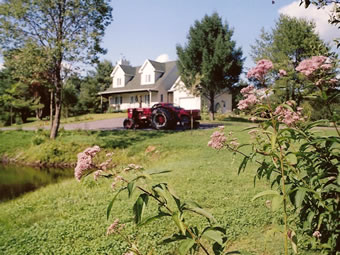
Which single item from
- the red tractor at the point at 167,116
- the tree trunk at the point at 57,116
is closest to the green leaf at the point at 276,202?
the red tractor at the point at 167,116

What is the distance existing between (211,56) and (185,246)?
22.5 m

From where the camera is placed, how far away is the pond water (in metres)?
8.59

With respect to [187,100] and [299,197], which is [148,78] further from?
[299,197]

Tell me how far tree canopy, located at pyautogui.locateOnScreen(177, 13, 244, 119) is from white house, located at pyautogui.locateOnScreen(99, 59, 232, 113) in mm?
4655

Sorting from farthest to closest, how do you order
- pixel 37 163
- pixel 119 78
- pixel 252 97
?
pixel 119 78
pixel 37 163
pixel 252 97

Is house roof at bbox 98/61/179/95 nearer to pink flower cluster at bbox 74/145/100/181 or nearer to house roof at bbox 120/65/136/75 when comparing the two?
house roof at bbox 120/65/136/75

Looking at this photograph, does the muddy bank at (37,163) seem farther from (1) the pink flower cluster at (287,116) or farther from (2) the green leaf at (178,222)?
(2) the green leaf at (178,222)

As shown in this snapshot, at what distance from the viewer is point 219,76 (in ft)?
76.3

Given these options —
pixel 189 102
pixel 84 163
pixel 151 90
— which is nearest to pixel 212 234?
pixel 84 163

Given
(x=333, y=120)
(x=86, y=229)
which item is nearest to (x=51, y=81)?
(x=86, y=229)

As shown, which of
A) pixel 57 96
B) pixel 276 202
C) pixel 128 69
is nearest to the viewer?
pixel 276 202

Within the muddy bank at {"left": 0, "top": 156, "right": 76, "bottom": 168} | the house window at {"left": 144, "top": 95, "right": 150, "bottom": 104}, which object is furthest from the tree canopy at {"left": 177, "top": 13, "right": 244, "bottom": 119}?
the muddy bank at {"left": 0, "top": 156, "right": 76, "bottom": 168}

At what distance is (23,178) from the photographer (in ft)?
33.9

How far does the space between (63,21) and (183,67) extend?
37.9ft
